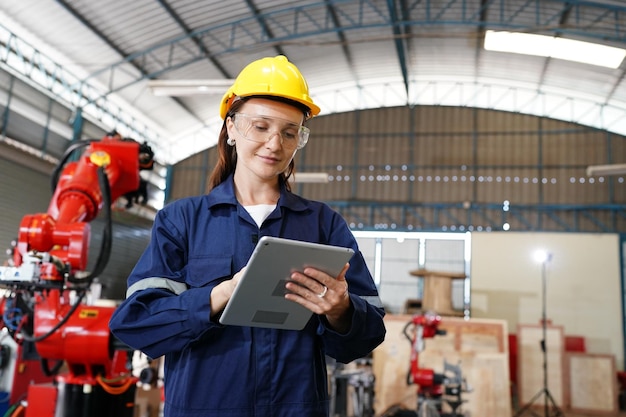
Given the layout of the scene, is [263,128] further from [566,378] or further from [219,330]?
[566,378]

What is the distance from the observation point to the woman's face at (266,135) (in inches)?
71.6

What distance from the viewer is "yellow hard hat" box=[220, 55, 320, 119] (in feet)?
6.07

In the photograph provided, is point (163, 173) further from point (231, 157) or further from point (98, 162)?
point (231, 157)

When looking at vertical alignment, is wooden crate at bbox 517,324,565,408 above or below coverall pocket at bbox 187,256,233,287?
below

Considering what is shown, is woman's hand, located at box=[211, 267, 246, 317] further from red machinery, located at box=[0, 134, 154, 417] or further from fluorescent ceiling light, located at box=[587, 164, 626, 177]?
fluorescent ceiling light, located at box=[587, 164, 626, 177]

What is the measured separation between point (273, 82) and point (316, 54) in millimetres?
16587

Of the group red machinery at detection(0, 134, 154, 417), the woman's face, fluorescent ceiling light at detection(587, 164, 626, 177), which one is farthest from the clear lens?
fluorescent ceiling light at detection(587, 164, 626, 177)

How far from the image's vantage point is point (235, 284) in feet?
4.99

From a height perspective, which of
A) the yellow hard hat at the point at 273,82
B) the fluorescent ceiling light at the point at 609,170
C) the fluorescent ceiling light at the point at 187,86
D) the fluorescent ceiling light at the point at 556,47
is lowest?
the yellow hard hat at the point at 273,82

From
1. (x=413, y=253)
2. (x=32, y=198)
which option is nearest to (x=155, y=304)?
(x=32, y=198)

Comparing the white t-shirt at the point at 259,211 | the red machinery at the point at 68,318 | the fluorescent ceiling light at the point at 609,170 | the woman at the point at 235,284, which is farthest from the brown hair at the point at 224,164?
the fluorescent ceiling light at the point at 609,170

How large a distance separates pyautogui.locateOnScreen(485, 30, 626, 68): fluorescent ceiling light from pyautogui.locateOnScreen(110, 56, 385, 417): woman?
32.1 ft

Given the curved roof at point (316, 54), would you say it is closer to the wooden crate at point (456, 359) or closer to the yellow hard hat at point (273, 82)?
the wooden crate at point (456, 359)

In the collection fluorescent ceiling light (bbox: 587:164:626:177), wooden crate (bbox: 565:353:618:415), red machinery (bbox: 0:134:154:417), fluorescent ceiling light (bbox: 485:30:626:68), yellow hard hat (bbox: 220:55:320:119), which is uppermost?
fluorescent ceiling light (bbox: 485:30:626:68)
